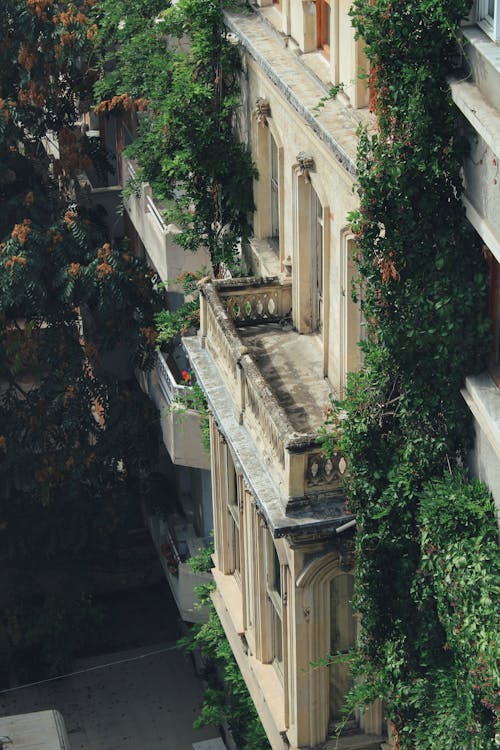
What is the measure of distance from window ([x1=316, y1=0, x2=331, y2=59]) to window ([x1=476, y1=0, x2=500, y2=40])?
630cm

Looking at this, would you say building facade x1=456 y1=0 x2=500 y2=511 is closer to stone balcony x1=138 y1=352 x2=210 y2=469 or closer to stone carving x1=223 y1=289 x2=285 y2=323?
stone carving x1=223 y1=289 x2=285 y2=323

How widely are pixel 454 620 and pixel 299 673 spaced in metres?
4.74

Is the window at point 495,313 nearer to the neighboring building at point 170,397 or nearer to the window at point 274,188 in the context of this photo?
the window at point 274,188

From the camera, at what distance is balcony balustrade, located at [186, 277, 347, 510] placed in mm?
20469

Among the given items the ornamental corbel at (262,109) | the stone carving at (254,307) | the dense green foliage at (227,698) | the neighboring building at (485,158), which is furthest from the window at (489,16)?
the dense green foliage at (227,698)

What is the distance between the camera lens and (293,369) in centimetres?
2402

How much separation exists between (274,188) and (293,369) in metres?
3.86

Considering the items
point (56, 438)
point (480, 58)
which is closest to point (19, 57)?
point (56, 438)

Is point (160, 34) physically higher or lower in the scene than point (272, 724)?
higher

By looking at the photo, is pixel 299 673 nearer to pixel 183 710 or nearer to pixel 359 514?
pixel 359 514

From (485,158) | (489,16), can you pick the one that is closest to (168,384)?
(485,158)

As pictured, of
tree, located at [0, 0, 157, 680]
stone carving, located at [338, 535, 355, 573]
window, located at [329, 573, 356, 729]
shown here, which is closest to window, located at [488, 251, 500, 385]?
stone carving, located at [338, 535, 355, 573]

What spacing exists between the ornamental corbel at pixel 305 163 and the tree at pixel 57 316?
9.59 metres

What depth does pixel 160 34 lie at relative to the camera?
29.3 m
